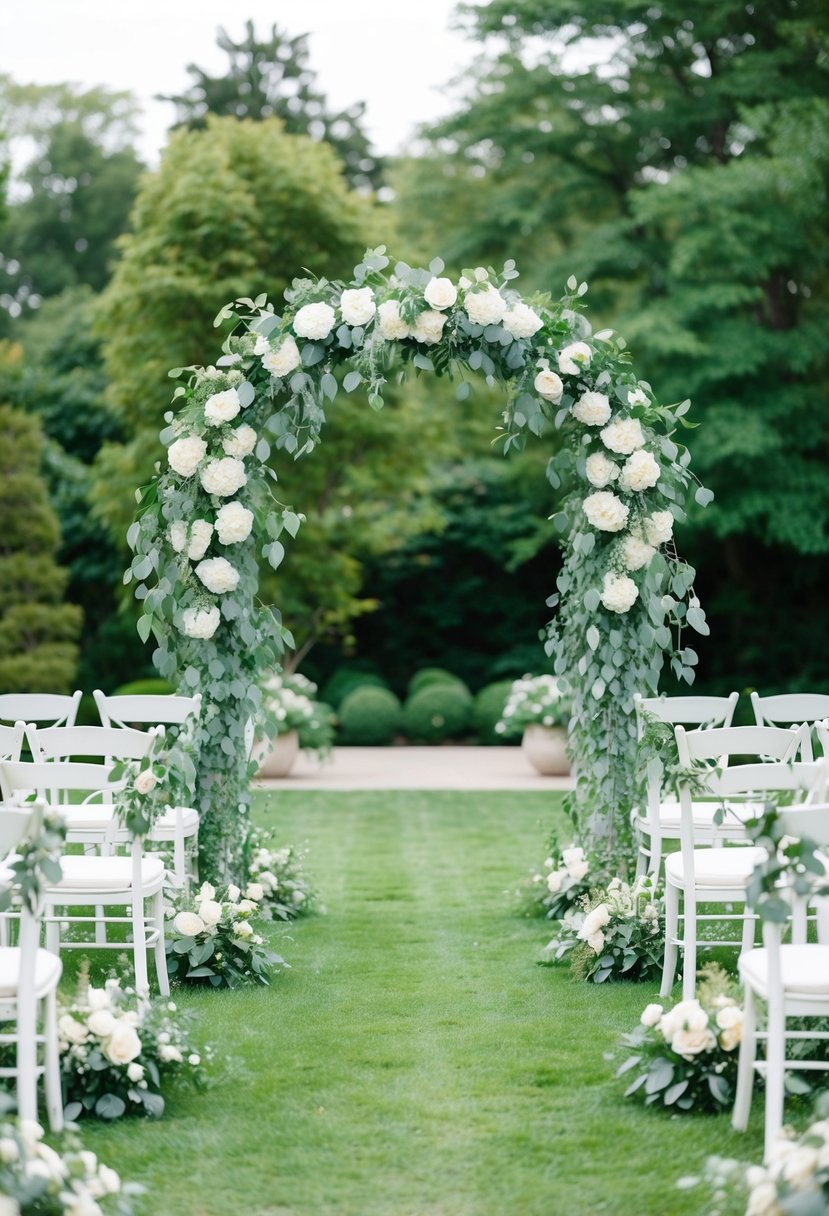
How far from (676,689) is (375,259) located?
1119cm

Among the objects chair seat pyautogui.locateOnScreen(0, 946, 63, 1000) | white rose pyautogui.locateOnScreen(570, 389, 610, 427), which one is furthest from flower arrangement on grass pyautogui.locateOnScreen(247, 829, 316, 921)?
chair seat pyautogui.locateOnScreen(0, 946, 63, 1000)

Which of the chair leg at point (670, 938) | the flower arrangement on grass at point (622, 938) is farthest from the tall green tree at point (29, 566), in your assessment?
the chair leg at point (670, 938)

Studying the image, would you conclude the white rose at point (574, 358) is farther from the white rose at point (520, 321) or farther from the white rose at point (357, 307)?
the white rose at point (357, 307)

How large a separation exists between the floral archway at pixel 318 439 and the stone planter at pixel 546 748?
5887 millimetres

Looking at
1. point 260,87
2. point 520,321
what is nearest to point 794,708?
point 520,321

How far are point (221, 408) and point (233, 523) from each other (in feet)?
1.57

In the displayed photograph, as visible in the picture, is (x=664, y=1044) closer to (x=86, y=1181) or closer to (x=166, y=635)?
(x=86, y=1181)

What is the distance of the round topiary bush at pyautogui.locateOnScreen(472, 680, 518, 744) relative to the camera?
50.3 feet

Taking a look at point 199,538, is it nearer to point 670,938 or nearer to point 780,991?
point 670,938

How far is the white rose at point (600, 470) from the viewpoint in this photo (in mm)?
5914

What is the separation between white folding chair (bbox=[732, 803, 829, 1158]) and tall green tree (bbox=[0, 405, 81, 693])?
39.0 ft

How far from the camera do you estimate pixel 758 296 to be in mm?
13750

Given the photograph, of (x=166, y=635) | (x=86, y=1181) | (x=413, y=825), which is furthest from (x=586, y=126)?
(x=86, y=1181)

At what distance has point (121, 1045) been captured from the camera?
12.5 ft
